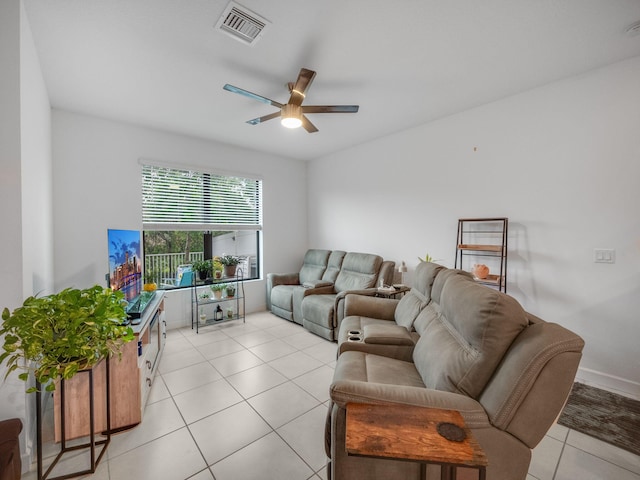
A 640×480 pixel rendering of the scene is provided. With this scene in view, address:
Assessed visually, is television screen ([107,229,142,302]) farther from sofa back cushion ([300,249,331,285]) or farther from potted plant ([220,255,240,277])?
sofa back cushion ([300,249,331,285])

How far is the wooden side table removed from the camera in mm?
835

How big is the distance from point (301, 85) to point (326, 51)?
31cm

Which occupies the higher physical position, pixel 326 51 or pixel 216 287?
pixel 326 51

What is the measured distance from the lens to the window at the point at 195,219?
3.76 meters

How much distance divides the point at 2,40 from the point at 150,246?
106 inches

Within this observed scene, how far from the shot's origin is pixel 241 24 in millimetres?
1842

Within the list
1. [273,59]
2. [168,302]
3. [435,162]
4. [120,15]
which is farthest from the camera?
[168,302]

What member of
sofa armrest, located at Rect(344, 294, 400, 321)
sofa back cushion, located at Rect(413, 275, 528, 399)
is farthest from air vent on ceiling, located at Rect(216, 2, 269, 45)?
sofa armrest, located at Rect(344, 294, 400, 321)

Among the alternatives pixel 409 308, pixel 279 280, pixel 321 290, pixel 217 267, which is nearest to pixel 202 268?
pixel 217 267

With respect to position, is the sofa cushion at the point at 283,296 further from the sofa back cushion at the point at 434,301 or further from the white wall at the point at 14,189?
the white wall at the point at 14,189

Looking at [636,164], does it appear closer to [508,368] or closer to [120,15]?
[508,368]

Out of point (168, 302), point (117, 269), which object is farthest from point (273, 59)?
point (168, 302)

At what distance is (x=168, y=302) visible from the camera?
3.83 m

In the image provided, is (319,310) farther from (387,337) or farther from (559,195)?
(559,195)
